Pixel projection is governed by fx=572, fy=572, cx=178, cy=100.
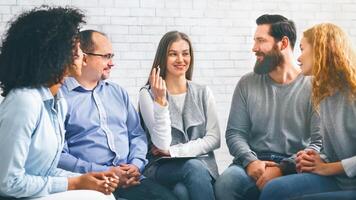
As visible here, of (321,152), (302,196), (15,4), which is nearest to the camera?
(302,196)

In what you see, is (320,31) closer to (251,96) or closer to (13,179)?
(251,96)

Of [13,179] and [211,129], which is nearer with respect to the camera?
[13,179]

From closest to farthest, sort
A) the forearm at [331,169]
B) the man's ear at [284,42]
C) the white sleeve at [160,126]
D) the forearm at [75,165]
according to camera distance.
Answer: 1. the forearm at [331,169]
2. the forearm at [75,165]
3. the white sleeve at [160,126]
4. the man's ear at [284,42]

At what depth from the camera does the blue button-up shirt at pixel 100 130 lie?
2633mm

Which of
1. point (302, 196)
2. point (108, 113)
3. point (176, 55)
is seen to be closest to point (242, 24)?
point (176, 55)

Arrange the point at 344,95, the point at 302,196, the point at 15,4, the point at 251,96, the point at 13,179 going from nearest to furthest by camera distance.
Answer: the point at 13,179
the point at 302,196
the point at 344,95
the point at 251,96
the point at 15,4

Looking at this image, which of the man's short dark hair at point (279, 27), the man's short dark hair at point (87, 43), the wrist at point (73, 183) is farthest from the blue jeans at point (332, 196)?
the man's short dark hair at point (87, 43)

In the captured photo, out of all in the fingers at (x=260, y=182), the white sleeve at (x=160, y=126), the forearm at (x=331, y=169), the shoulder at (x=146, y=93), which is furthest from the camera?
the shoulder at (x=146, y=93)

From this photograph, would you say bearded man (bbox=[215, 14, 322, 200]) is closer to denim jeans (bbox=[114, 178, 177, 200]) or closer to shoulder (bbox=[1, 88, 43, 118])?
denim jeans (bbox=[114, 178, 177, 200])

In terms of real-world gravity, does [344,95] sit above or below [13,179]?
above

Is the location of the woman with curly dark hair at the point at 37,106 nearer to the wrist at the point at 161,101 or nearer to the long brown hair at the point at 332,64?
the wrist at the point at 161,101

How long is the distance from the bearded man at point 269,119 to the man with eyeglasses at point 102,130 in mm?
404

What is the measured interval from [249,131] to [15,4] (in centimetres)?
157

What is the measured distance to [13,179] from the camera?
192 centimetres
